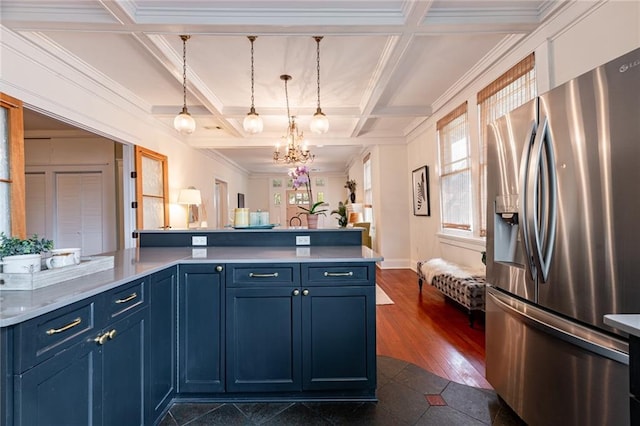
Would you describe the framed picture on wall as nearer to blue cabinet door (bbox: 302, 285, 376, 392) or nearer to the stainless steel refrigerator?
the stainless steel refrigerator

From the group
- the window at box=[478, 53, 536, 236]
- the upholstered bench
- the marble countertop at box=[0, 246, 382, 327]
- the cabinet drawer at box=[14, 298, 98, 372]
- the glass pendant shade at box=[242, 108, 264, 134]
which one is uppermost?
the window at box=[478, 53, 536, 236]

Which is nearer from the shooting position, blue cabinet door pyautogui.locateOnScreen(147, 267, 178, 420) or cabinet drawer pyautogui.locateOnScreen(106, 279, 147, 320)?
cabinet drawer pyautogui.locateOnScreen(106, 279, 147, 320)

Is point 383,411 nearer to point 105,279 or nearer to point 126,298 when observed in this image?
point 126,298

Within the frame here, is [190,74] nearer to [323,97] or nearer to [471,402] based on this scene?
[323,97]

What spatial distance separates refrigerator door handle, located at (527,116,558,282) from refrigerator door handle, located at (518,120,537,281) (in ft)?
0.11

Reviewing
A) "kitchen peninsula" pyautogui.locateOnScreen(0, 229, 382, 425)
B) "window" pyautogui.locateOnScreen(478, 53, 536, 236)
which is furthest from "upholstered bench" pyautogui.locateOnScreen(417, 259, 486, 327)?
"kitchen peninsula" pyautogui.locateOnScreen(0, 229, 382, 425)

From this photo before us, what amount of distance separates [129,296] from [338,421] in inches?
53.1

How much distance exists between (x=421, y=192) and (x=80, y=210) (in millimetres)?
5997

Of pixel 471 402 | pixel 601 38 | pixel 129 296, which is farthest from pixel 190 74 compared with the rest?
pixel 471 402

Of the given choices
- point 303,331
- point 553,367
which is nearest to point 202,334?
point 303,331

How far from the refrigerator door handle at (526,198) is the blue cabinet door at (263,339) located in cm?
126

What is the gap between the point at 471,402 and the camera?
190 cm

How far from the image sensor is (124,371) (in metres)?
1.38

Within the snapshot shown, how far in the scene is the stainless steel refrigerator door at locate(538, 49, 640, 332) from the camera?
107cm
